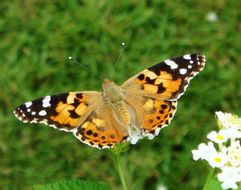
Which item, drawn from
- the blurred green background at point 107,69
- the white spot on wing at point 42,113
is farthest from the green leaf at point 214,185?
the blurred green background at point 107,69

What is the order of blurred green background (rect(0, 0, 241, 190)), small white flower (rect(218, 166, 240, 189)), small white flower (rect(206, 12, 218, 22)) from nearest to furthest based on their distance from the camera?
small white flower (rect(218, 166, 240, 189))
blurred green background (rect(0, 0, 241, 190))
small white flower (rect(206, 12, 218, 22))

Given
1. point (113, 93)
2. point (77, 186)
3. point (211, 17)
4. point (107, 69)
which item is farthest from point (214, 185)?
point (211, 17)

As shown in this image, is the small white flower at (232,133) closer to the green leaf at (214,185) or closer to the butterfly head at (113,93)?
the green leaf at (214,185)

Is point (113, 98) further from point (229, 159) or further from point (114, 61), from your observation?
point (114, 61)

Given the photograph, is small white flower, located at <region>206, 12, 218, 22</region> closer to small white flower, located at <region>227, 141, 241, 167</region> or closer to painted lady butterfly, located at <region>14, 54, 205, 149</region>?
painted lady butterfly, located at <region>14, 54, 205, 149</region>

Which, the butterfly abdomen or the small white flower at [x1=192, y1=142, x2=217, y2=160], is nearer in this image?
the small white flower at [x1=192, y1=142, x2=217, y2=160]

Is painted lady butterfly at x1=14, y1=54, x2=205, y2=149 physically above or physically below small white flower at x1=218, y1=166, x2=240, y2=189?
above

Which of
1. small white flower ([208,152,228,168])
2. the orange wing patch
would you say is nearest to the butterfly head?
the orange wing patch
